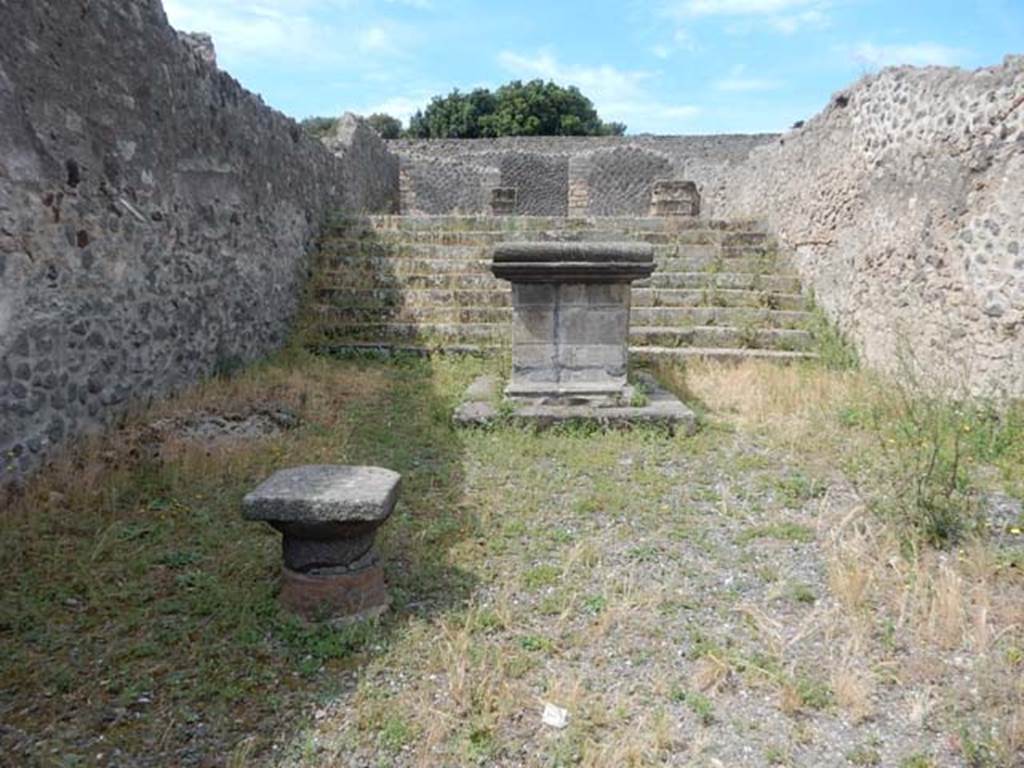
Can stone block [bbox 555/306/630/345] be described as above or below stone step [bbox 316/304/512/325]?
above

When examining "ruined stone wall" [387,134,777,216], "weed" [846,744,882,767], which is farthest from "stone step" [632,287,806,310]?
"ruined stone wall" [387,134,777,216]

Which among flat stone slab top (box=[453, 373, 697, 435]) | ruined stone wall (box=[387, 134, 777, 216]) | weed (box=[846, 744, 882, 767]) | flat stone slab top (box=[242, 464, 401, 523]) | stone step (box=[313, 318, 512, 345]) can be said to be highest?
ruined stone wall (box=[387, 134, 777, 216])

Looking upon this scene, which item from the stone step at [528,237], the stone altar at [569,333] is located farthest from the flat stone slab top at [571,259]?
the stone step at [528,237]

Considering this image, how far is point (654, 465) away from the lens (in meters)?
4.70

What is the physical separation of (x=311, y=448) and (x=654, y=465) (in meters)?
2.31

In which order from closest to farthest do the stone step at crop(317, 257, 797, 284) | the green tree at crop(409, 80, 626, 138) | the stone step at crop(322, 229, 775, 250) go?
the stone step at crop(317, 257, 797, 284)
the stone step at crop(322, 229, 775, 250)
the green tree at crop(409, 80, 626, 138)

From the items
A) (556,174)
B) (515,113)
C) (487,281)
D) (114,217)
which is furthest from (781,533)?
(515,113)

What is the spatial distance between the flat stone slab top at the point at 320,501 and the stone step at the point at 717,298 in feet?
20.4

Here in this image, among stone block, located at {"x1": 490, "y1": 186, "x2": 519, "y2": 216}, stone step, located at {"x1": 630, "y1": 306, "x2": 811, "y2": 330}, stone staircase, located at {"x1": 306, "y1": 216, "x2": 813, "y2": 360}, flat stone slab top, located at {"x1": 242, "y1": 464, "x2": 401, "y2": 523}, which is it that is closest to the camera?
flat stone slab top, located at {"x1": 242, "y1": 464, "x2": 401, "y2": 523}

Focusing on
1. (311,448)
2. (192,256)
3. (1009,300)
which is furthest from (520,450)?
(1009,300)

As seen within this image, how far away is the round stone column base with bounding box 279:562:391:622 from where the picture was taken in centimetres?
278

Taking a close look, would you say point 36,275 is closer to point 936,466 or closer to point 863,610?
point 863,610

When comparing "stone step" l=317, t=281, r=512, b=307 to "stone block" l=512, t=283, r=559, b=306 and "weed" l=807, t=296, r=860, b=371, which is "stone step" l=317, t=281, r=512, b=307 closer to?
Answer: "stone block" l=512, t=283, r=559, b=306

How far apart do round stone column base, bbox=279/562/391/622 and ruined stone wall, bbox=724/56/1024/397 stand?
3.48 metres
